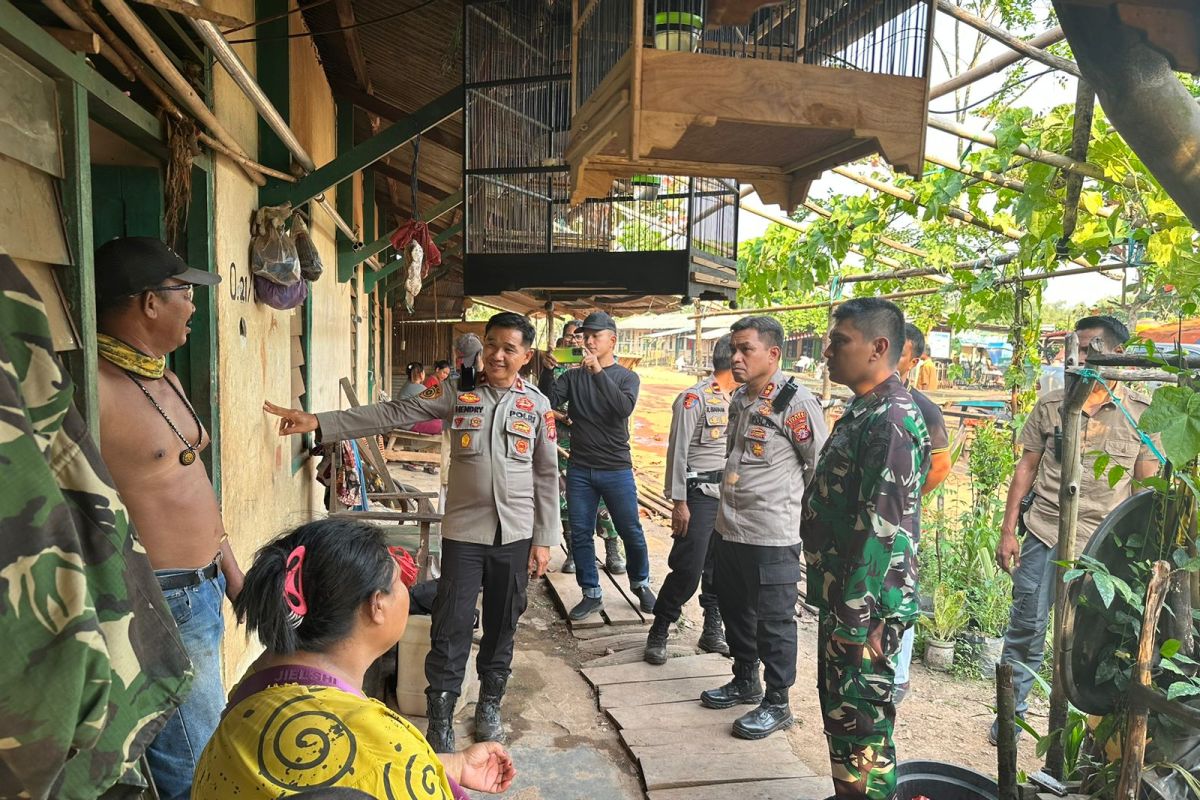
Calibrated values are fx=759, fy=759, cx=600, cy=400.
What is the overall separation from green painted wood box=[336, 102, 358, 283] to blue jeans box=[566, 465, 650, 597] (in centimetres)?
303

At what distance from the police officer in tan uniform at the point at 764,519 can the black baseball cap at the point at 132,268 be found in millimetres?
2554

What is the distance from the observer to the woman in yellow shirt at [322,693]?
1.28 m

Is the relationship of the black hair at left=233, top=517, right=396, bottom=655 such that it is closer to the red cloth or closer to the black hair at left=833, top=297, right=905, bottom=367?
the black hair at left=833, top=297, right=905, bottom=367

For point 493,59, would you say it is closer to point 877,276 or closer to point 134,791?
point 877,276

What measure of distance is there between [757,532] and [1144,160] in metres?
2.40

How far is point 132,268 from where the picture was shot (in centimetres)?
215

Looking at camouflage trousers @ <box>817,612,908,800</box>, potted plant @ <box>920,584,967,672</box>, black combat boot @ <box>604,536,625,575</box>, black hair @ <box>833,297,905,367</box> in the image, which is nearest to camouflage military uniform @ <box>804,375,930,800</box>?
camouflage trousers @ <box>817,612,908,800</box>

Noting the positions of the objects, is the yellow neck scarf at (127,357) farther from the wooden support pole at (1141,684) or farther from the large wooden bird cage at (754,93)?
the wooden support pole at (1141,684)

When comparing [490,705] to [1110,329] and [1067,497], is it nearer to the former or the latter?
[1067,497]

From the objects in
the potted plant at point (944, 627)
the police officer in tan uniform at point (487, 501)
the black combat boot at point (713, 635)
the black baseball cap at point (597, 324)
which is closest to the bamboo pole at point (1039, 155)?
the police officer in tan uniform at point (487, 501)

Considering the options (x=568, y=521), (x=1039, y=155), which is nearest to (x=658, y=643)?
(x=568, y=521)

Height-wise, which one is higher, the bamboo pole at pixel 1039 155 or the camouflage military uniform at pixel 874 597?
the bamboo pole at pixel 1039 155

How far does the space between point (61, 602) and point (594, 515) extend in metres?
4.51

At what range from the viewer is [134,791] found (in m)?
1.57
